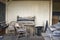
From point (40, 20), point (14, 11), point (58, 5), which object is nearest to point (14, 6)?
point (14, 11)

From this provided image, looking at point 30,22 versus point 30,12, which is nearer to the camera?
point 30,22

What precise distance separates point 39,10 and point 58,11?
1.08 metres

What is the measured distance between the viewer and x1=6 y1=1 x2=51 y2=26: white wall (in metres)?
8.38

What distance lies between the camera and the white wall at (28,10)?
8.38 meters

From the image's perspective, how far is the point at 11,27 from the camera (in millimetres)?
6652

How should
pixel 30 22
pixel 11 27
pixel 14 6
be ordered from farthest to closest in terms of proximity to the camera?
pixel 14 6 → pixel 30 22 → pixel 11 27

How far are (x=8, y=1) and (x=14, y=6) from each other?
1.44ft

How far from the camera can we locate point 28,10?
332 inches

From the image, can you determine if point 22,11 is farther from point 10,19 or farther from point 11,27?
point 11,27

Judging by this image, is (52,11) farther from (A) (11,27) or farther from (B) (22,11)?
(A) (11,27)

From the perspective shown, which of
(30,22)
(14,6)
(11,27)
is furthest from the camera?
(14,6)

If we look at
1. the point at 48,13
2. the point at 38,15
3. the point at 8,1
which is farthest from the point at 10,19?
the point at 48,13

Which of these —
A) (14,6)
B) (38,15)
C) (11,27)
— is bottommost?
(11,27)

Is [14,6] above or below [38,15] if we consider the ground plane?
above
